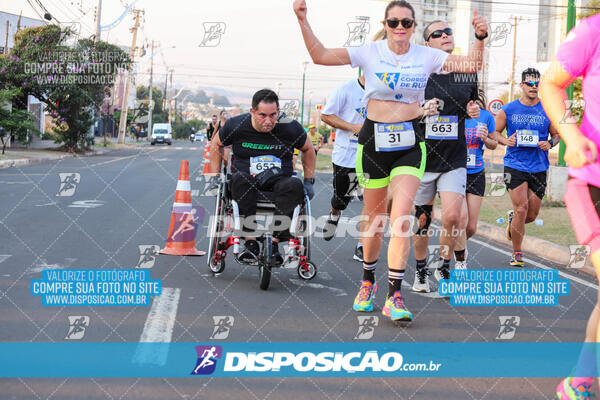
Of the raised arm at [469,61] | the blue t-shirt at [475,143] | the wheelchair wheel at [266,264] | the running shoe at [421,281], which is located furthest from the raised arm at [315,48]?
the blue t-shirt at [475,143]

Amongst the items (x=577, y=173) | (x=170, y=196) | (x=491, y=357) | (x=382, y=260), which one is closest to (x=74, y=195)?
(x=170, y=196)

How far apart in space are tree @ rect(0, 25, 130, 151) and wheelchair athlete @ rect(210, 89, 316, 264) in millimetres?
32093

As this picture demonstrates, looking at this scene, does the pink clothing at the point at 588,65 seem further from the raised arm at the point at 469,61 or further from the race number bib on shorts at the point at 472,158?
the race number bib on shorts at the point at 472,158

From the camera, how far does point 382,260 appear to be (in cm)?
850

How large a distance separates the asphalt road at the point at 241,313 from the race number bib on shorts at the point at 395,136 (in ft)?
4.04

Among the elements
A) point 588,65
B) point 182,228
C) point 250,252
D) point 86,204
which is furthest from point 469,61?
point 86,204

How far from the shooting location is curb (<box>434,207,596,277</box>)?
8610mm

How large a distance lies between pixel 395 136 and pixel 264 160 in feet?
6.03

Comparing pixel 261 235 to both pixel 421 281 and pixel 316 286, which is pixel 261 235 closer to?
pixel 316 286

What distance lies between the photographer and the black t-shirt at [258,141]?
22.4 feet

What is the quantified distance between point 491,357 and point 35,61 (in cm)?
3612

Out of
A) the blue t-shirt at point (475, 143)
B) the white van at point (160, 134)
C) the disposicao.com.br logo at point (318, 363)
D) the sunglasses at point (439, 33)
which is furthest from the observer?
the white van at point (160, 134)

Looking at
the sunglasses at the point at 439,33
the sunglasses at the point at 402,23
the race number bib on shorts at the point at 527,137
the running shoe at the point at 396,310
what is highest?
the sunglasses at the point at 439,33

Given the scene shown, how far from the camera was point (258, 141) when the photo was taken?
22.6 feet
